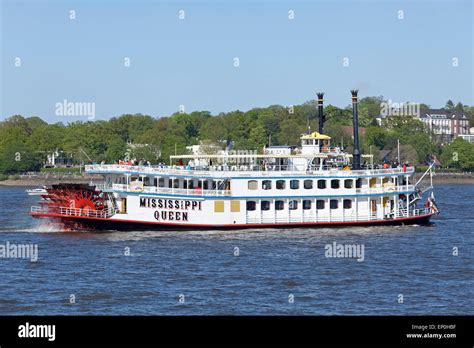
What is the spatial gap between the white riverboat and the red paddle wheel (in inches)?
2.4

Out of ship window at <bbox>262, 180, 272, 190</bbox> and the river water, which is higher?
ship window at <bbox>262, 180, 272, 190</bbox>

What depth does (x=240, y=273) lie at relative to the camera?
41625 mm

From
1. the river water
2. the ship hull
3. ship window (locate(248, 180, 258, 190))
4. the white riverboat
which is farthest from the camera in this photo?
ship window (locate(248, 180, 258, 190))

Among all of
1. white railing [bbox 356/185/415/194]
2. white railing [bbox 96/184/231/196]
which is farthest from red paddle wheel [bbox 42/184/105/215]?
white railing [bbox 356/185/415/194]

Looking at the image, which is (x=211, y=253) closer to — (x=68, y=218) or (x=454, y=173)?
(x=68, y=218)

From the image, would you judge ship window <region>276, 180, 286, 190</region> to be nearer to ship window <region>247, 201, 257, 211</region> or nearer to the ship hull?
ship window <region>247, 201, 257, 211</region>

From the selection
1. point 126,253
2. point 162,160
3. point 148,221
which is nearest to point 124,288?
point 126,253

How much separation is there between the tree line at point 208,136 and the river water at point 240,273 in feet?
295

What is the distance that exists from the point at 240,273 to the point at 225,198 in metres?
16.3

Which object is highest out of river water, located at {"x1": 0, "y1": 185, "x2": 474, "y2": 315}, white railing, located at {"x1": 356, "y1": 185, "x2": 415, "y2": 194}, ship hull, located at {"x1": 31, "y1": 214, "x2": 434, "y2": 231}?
white railing, located at {"x1": 356, "y1": 185, "x2": 415, "y2": 194}

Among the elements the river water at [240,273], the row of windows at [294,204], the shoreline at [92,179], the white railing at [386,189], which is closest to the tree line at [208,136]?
the shoreline at [92,179]

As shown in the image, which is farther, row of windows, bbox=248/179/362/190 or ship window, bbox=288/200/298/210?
ship window, bbox=288/200/298/210

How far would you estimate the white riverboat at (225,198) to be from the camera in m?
57.2

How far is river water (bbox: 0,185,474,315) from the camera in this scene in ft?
113
